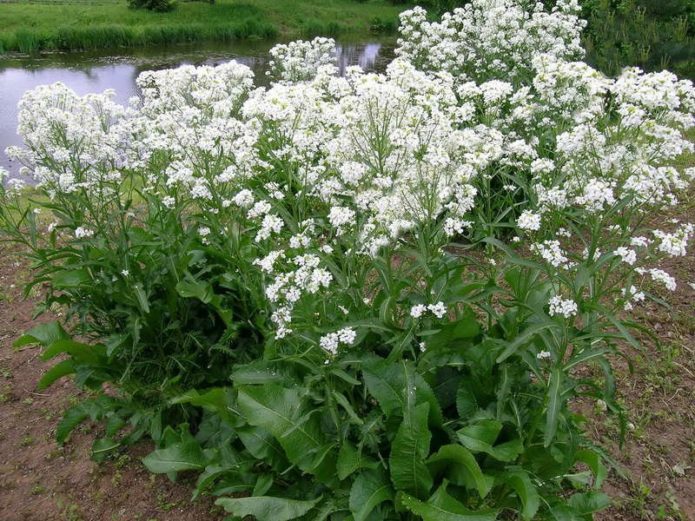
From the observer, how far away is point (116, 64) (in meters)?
18.5

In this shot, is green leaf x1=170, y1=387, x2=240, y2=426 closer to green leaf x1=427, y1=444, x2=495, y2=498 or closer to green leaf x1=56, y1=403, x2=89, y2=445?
green leaf x1=56, y1=403, x2=89, y2=445

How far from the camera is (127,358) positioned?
3.55 metres

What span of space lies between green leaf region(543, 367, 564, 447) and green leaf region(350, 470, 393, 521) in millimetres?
829

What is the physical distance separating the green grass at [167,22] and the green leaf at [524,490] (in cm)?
2141

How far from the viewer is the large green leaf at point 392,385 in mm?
2682

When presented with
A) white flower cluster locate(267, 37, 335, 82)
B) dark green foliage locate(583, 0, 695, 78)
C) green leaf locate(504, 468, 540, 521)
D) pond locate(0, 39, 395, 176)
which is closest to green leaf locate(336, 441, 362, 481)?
green leaf locate(504, 468, 540, 521)

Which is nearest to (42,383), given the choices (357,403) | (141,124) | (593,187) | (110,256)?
(110,256)

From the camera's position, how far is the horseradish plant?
2.58 meters

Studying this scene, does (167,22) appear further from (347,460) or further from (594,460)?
(594,460)

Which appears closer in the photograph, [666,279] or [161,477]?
[666,279]

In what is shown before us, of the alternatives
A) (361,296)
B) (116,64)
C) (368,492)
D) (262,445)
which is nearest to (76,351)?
(262,445)

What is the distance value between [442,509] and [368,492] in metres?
0.35

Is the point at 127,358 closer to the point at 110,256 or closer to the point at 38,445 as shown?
the point at 110,256

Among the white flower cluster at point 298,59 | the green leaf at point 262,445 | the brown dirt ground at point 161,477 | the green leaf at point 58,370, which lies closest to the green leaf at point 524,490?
the brown dirt ground at point 161,477
